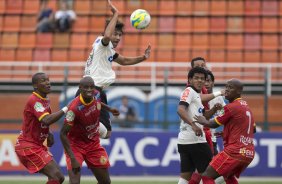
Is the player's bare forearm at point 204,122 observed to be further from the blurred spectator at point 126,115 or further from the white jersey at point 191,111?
the blurred spectator at point 126,115

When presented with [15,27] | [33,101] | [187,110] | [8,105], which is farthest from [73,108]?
[15,27]

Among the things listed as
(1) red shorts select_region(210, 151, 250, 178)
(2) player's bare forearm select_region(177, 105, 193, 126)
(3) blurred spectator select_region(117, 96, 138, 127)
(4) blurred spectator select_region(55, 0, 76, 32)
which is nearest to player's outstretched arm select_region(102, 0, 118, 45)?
(2) player's bare forearm select_region(177, 105, 193, 126)

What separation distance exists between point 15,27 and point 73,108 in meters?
11.4

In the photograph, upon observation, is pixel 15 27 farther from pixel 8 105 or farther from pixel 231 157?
pixel 231 157

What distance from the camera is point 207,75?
37.7 ft

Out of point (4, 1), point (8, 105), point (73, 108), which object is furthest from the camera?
point (4, 1)

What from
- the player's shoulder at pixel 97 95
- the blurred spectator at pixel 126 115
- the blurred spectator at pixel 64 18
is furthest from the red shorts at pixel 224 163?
the blurred spectator at pixel 64 18

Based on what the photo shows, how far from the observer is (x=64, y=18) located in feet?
68.5

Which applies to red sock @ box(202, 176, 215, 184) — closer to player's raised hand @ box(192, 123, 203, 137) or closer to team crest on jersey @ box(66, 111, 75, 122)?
player's raised hand @ box(192, 123, 203, 137)

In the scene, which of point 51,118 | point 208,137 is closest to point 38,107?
point 51,118

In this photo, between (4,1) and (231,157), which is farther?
(4,1)

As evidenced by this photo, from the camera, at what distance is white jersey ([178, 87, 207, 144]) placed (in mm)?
11141

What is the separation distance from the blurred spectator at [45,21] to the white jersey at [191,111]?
10336 mm

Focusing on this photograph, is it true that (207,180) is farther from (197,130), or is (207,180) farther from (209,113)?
(209,113)
